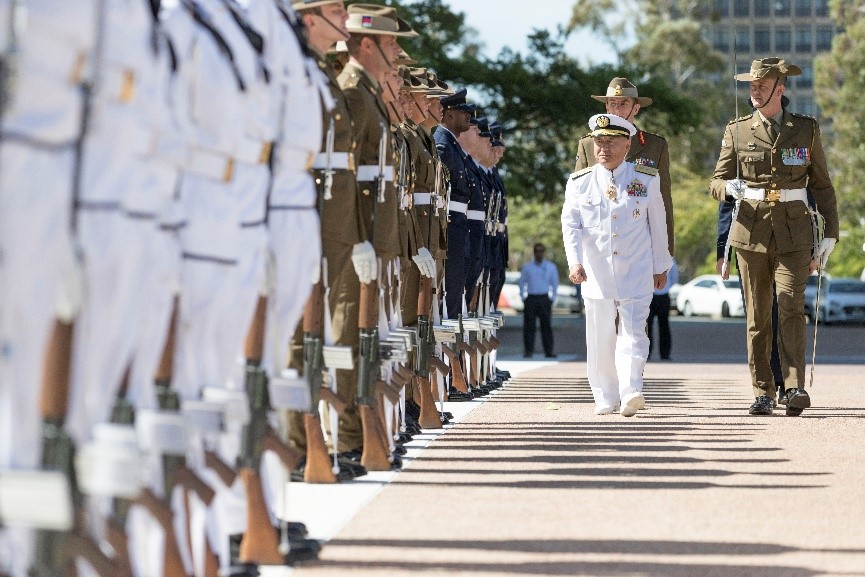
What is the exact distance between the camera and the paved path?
22.9ft

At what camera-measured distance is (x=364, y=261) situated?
31.4 ft

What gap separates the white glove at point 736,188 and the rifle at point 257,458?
796cm

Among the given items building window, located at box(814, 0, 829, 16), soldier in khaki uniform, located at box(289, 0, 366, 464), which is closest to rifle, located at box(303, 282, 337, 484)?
soldier in khaki uniform, located at box(289, 0, 366, 464)

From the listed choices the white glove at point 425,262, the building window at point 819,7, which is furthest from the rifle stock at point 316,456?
the building window at point 819,7

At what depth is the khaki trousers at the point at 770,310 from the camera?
46.1 feet

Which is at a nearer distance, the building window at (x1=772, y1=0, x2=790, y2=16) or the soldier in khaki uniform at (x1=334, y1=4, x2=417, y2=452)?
the soldier in khaki uniform at (x1=334, y1=4, x2=417, y2=452)

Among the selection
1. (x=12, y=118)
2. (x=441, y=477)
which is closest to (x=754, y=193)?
(x=441, y=477)

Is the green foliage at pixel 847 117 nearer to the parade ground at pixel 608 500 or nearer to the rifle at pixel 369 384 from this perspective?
the parade ground at pixel 608 500

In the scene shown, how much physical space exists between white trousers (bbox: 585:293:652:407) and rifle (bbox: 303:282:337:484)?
5185 mm

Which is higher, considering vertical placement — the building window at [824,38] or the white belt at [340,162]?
the building window at [824,38]

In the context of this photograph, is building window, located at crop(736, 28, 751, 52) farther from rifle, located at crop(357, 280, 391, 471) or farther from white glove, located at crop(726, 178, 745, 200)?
rifle, located at crop(357, 280, 391, 471)

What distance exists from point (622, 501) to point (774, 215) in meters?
5.82

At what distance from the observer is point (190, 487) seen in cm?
596

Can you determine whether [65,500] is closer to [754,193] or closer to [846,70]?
[754,193]
